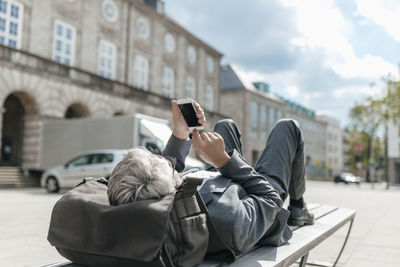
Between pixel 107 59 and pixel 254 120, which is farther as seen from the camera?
pixel 254 120

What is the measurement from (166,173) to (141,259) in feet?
1.25

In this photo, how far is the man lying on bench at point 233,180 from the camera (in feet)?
5.49

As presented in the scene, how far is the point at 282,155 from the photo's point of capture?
264cm

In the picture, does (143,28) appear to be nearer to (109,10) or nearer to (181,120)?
(109,10)

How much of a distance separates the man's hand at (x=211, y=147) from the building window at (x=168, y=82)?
29.0 meters

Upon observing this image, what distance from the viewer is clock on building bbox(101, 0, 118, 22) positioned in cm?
2509

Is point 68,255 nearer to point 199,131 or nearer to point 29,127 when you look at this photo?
point 199,131

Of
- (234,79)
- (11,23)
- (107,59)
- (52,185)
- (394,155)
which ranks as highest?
(234,79)

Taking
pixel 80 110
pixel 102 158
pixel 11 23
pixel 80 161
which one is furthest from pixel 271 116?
pixel 102 158

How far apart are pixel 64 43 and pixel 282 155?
22.0m

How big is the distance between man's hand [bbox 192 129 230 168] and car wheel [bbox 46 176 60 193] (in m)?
13.8

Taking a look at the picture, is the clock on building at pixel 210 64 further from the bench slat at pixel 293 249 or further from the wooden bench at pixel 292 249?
the bench slat at pixel 293 249

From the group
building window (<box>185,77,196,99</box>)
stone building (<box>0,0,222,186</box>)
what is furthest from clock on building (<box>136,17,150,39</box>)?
building window (<box>185,77,196,99</box>)

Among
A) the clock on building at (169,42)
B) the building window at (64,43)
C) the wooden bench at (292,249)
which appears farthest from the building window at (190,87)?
the wooden bench at (292,249)
